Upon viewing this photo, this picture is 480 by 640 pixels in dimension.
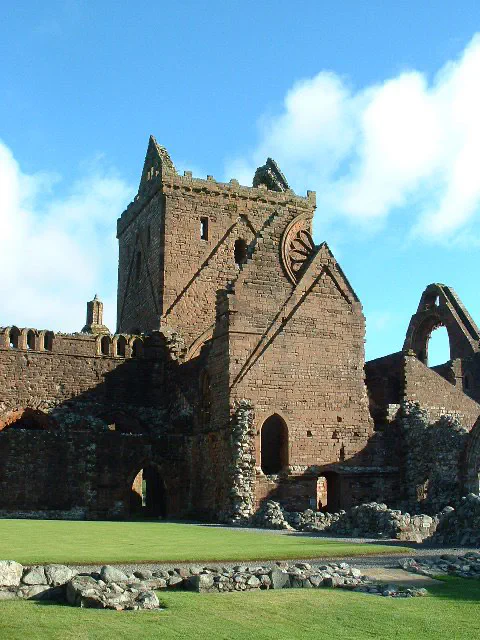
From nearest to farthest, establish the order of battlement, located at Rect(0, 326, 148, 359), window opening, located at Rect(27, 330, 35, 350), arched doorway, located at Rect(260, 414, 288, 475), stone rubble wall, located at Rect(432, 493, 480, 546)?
stone rubble wall, located at Rect(432, 493, 480, 546), arched doorway, located at Rect(260, 414, 288, 475), battlement, located at Rect(0, 326, 148, 359), window opening, located at Rect(27, 330, 35, 350)

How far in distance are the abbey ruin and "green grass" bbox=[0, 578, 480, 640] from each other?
14.7 m

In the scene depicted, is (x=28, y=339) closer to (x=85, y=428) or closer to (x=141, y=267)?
(x=85, y=428)

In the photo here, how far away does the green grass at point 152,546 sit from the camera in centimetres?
1198

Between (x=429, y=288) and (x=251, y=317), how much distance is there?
1606cm

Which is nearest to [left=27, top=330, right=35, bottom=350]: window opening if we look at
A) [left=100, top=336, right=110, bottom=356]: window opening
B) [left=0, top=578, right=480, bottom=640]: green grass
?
[left=100, top=336, right=110, bottom=356]: window opening

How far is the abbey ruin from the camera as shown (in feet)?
82.8

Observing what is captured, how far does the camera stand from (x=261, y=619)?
8438mm

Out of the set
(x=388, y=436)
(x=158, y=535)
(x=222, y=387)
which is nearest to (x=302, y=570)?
(x=158, y=535)

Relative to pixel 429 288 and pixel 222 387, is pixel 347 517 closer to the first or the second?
pixel 222 387

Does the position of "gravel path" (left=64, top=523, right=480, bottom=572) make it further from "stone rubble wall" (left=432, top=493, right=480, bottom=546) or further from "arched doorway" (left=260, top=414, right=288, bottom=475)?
"arched doorway" (left=260, top=414, right=288, bottom=475)

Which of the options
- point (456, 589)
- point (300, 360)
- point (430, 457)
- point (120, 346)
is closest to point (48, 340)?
point (120, 346)

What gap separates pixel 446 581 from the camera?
37.7 feet

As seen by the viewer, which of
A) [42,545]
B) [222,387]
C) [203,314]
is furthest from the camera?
[203,314]

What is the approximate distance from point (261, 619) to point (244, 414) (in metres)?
16.3
